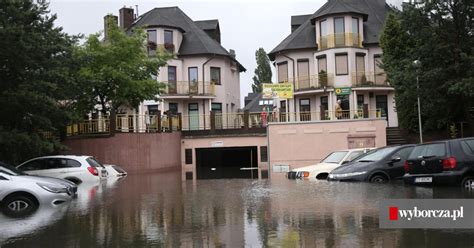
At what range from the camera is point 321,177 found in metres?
19.3

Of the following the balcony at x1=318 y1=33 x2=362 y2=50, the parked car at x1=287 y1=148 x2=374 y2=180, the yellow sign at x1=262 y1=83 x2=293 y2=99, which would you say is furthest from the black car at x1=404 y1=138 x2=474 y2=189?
the balcony at x1=318 y1=33 x2=362 y2=50

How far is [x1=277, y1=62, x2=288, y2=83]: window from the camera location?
148 feet

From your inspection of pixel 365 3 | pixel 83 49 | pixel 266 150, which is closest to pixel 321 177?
pixel 266 150

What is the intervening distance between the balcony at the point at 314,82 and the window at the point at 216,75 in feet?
22.3

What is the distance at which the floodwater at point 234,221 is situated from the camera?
796 cm

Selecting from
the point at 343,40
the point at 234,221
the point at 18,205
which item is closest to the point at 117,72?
the point at 18,205

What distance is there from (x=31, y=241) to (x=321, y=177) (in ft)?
40.4

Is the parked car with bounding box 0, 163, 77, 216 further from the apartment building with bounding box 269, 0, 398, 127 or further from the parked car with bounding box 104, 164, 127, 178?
the apartment building with bounding box 269, 0, 398, 127

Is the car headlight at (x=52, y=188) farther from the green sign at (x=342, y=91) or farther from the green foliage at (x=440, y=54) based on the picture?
the green sign at (x=342, y=91)

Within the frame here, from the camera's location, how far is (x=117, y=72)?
30.3m

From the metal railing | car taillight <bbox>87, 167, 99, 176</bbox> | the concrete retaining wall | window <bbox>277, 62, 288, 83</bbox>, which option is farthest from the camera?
window <bbox>277, 62, 288, 83</bbox>

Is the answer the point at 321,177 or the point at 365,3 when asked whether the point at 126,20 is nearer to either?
the point at 365,3

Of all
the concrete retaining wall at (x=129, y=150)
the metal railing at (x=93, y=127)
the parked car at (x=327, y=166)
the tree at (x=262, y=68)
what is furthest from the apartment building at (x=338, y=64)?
the tree at (x=262, y=68)

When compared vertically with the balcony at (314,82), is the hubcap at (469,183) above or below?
below
